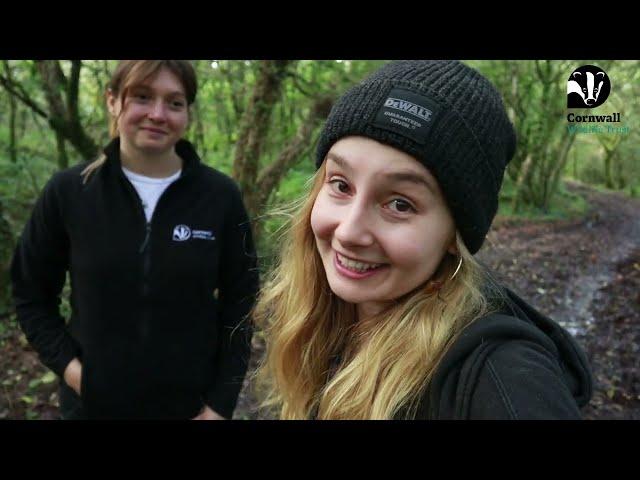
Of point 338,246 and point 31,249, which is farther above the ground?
point 338,246

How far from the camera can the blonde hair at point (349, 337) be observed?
54.3 inches

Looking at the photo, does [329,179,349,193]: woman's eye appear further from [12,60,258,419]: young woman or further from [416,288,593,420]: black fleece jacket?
[12,60,258,419]: young woman

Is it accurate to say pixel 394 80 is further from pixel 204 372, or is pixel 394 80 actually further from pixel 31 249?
pixel 31 249

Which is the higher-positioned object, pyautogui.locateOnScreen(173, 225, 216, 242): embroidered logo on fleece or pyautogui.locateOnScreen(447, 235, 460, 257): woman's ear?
pyautogui.locateOnScreen(447, 235, 460, 257): woman's ear

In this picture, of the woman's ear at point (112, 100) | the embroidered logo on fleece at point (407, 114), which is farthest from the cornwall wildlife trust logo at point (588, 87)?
the woman's ear at point (112, 100)

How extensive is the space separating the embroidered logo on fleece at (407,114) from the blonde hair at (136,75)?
4.68 ft

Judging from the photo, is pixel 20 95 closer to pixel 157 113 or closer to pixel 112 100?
pixel 112 100

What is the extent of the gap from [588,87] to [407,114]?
4257 millimetres

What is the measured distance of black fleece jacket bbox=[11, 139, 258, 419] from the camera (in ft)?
7.38

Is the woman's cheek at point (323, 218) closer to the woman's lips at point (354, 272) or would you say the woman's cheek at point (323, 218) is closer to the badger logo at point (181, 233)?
the woman's lips at point (354, 272)

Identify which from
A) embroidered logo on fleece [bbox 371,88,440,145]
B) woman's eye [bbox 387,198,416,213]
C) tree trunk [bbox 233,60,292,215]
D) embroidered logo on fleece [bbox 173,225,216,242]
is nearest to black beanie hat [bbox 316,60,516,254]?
embroidered logo on fleece [bbox 371,88,440,145]

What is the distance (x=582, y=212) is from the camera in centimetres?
1648
